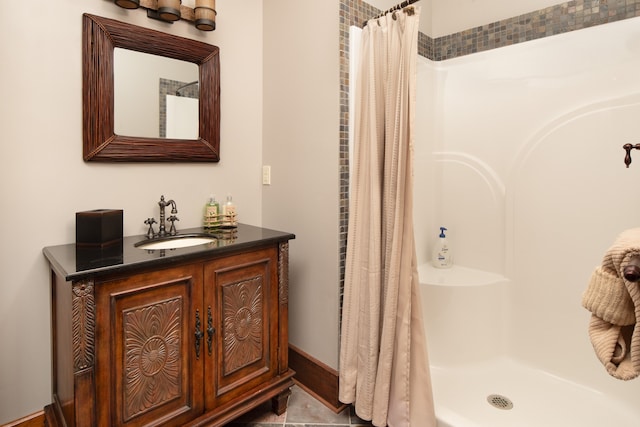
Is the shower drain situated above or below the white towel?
below

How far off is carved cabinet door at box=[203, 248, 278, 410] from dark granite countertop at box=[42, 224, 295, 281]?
6 centimetres

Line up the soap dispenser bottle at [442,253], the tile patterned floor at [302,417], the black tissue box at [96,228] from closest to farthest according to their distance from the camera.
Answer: the black tissue box at [96,228] → the tile patterned floor at [302,417] → the soap dispenser bottle at [442,253]

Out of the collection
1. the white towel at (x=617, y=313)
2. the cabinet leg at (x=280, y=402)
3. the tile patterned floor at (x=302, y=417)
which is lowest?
the tile patterned floor at (x=302, y=417)

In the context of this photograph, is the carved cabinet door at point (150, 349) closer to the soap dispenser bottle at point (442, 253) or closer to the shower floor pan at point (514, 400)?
the shower floor pan at point (514, 400)

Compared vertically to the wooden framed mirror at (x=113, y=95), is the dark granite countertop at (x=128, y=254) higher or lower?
lower

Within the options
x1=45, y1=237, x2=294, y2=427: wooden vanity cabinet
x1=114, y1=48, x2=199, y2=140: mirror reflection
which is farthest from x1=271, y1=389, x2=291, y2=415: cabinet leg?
x1=114, y1=48, x2=199, y2=140: mirror reflection

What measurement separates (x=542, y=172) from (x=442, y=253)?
0.71 metres

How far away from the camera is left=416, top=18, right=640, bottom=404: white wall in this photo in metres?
1.79

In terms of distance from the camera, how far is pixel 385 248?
1591mm

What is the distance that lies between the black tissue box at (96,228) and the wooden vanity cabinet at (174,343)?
0.18 meters

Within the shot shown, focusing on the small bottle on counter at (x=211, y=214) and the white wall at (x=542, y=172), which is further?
the small bottle on counter at (x=211, y=214)

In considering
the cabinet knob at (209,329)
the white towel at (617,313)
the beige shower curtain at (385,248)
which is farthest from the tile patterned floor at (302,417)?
the white towel at (617,313)

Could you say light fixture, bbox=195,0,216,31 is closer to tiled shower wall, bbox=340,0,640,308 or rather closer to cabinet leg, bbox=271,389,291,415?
tiled shower wall, bbox=340,0,640,308

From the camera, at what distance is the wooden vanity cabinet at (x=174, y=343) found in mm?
1220
